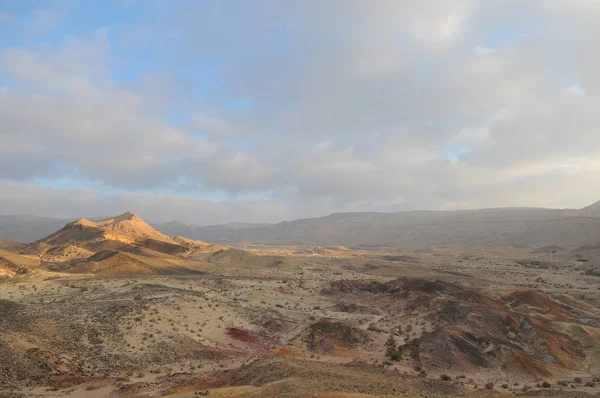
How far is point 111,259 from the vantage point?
169 ft

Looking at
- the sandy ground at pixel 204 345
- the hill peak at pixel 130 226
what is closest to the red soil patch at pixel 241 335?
the sandy ground at pixel 204 345

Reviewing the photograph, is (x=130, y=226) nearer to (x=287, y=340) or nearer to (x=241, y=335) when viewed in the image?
(x=241, y=335)

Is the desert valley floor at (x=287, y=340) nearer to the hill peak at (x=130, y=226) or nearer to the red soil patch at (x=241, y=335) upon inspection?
the red soil patch at (x=241, y=335)

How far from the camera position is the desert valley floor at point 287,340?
15.9m

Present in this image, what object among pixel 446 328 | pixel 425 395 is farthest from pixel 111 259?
pixel 425 395

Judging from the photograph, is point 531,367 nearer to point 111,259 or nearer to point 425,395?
point 425,395

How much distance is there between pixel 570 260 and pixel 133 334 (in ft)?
282

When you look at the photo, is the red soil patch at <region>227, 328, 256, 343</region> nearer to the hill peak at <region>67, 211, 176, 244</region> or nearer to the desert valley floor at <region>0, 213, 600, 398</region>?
the desert valley floor at <region>0, 213, 600, 398</region>

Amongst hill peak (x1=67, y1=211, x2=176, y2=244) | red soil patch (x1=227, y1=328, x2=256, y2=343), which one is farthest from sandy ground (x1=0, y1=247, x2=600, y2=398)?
hill peak (x1=67, y1=211, x2=176, y2=244)

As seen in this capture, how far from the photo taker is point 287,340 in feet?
79.9

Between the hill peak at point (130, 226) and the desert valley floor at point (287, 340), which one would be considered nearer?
the desert valley floor at point (287, 340)

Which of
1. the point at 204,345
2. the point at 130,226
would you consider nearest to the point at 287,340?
the point at 204,345

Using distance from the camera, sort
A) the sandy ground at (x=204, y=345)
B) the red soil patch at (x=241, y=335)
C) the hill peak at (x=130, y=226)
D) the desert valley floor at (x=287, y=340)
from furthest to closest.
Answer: the hill peak at (x=130, y=226), the red soil patch at (x=241, y=335), the desert valley floor at (x=287, y=340), the sandy ground at (x=204, y=345)

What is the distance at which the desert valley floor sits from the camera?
52.0 ft
